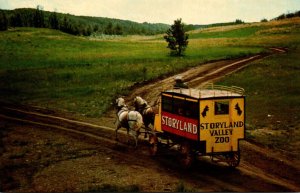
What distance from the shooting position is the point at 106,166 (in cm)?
1947

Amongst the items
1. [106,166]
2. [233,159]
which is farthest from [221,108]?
[106,166]

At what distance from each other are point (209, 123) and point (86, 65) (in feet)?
124

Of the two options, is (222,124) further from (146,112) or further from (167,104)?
(146,112)

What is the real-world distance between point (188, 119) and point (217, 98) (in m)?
1.50

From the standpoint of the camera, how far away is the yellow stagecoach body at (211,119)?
698 inches

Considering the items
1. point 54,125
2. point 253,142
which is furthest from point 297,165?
point 54,125

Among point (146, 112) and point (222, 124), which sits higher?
point (222, 124)

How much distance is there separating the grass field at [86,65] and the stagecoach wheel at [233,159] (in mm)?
15456

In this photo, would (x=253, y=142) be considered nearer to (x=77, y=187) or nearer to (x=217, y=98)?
(x=217, y=98)

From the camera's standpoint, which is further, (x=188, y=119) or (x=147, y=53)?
(x=147, y=53)

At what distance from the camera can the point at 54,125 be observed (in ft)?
92.8

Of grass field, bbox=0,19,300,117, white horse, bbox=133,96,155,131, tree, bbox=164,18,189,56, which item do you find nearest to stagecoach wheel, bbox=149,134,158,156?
white horse, bbox=133,96,155,131

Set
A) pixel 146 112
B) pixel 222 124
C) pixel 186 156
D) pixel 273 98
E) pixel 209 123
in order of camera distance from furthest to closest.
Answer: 1. pixel 273 98
2. pixel 146 112
3. pixel 186 156
4. pixel 222 124
5. pixel 209 123

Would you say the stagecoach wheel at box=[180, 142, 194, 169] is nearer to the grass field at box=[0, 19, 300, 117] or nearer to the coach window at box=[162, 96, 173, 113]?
the coach window at box=[162, 96, 173, 113]
